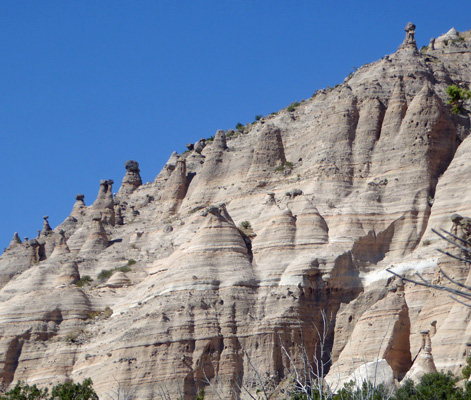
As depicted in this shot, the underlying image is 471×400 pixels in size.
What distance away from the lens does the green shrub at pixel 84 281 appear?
2662 inches

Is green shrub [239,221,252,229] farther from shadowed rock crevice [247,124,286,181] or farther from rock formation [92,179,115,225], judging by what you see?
rock formation [92,179,115,225]

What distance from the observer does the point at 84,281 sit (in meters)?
68.4

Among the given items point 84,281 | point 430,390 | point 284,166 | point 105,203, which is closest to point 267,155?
point 284,166

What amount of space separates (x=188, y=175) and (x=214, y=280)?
22446 mm

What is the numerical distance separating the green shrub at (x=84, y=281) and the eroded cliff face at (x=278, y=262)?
37 cm

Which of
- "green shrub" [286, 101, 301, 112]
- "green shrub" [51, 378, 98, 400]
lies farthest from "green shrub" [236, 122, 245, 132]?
"green shrub" [51, 378, 98, 400]

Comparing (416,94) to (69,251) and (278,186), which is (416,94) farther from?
(69,251)

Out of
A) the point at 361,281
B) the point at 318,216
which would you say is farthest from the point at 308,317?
the point at 318,216

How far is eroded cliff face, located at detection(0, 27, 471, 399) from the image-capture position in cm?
5234

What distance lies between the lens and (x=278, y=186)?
214 ft

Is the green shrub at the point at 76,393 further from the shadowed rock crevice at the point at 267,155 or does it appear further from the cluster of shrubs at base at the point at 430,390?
the shadowed rock crevice at the point at 267,155

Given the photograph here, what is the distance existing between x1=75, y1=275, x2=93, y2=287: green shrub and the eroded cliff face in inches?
14.8

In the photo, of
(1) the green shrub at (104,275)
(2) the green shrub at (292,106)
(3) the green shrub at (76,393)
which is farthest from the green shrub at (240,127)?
(3) the green shrub at (76,393)

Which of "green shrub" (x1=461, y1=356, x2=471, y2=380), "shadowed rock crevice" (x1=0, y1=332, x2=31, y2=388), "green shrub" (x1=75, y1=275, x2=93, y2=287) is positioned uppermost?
"green shrub" (x1=75, y1=275, x2=93, y2=287)
